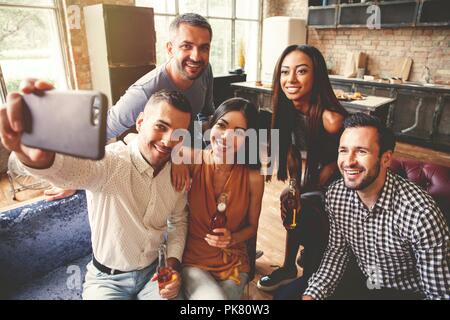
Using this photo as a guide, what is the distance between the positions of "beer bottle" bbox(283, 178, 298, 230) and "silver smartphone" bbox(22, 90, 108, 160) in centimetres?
111

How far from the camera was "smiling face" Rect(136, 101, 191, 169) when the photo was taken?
48.8 inches

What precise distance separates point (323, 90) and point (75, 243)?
1.58m

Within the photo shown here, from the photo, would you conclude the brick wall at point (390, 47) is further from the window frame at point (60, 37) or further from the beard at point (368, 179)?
the beard at point (368, 179)

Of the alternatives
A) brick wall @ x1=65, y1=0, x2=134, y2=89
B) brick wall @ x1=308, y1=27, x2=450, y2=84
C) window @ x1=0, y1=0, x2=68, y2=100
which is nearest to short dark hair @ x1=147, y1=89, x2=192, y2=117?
brick wall @ x1=65, y1=0, x2=134, y2=89

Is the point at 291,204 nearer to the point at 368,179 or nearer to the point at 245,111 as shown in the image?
the point at 368,179

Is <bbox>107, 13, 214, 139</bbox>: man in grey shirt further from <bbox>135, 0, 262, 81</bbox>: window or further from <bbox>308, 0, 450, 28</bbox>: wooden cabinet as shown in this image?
<bbox>308, 0, 450, 28</bbox>: wooden cabinet

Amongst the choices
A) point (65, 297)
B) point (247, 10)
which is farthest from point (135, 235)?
point (247, 10)

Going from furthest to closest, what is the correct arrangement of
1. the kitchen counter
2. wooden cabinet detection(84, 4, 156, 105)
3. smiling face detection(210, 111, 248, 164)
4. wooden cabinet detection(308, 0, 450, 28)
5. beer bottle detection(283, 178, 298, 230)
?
wooden cabinet detection(308, 0, 450, 28) < the kitchen counter < wooden cabinet detection(84, 4, 156, 105) < beer bottle detection(283, 178, 298, 230) < smiling face detection(210, 111, 248, 164)

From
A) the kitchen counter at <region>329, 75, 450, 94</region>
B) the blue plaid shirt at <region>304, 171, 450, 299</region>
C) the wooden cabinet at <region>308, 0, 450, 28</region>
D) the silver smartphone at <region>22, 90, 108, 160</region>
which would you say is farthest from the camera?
the wooden cabinet at <region>308, 0, 450, 28</region>

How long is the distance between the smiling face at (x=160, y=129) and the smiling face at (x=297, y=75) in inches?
26.7

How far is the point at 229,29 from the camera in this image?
21.1ft

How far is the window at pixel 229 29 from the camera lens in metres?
5.52

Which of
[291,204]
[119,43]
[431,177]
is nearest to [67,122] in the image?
[291,204]

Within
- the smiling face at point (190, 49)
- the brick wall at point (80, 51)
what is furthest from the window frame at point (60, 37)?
the smiling face at point (190, 49)
